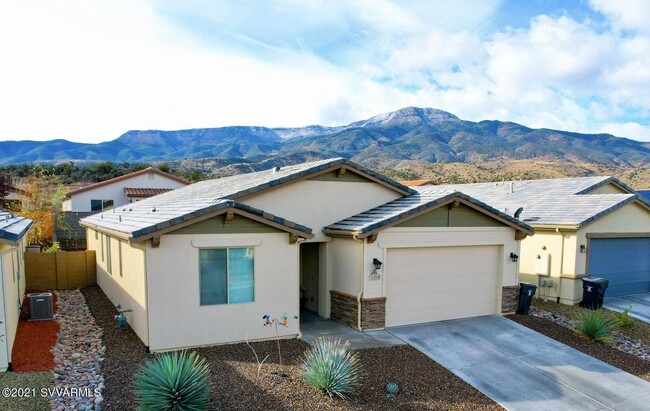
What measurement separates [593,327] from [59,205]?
2978 centimetres

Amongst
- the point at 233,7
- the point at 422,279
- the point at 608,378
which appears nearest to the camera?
the point at 608,378

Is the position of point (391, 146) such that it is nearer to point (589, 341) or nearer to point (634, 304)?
point (634, 304)

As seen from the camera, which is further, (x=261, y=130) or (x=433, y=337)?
(x=261, y=130)

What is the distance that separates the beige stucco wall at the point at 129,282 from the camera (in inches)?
382

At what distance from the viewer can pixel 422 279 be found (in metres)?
12.5

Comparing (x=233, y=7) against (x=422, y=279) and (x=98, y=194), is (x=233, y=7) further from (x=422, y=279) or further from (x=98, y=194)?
(x=98, y=194)

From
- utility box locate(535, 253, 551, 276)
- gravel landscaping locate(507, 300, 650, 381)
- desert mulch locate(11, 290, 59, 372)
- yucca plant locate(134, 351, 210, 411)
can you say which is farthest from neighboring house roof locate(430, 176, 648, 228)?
desert mulch locate(11, 290, 59, 372)

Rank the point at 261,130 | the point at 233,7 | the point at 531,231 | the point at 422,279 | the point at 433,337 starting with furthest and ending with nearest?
the point at 261,130 → the point at 233,7 → the point at 531,231 → the point at 422,279 → the point at 433,337

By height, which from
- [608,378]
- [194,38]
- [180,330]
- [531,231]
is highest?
[194,38]

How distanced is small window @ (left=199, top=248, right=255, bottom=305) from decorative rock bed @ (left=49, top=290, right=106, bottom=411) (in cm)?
255

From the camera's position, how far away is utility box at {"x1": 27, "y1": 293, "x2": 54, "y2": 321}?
12.1m

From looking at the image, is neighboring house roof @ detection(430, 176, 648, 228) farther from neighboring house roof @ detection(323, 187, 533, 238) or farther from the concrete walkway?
the concrete walkway

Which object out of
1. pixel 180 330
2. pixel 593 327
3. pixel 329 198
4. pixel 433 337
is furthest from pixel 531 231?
pixel 180 330

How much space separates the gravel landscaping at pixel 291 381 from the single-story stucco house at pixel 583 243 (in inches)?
311
